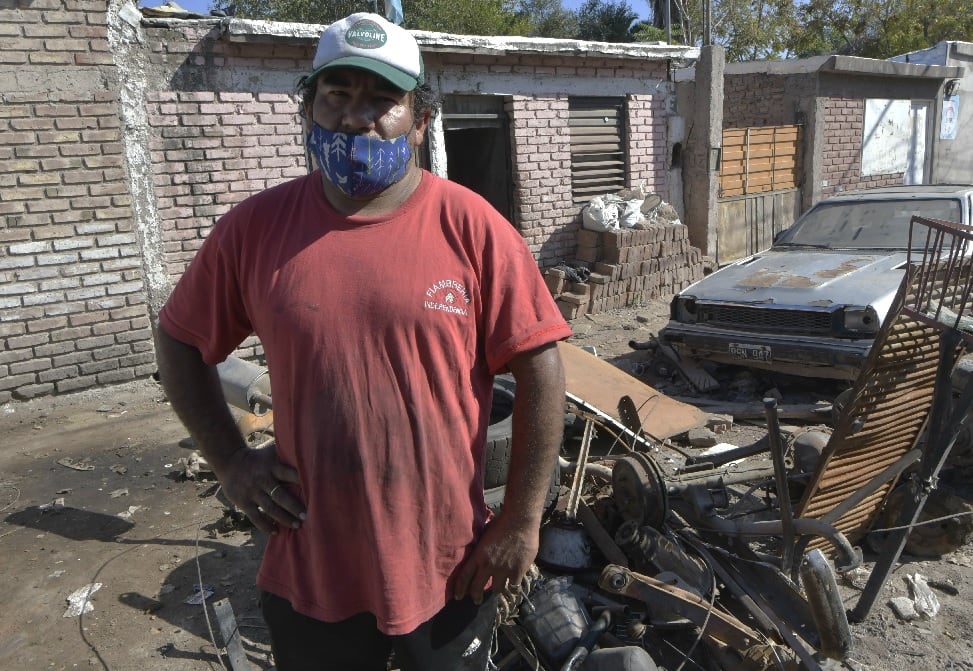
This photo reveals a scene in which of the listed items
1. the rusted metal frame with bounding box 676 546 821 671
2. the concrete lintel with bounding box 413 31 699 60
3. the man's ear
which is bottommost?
the rusted metal frame with bounding box 676 546 821 671

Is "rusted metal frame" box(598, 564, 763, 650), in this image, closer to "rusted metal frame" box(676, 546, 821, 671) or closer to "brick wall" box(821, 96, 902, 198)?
"rusted metal frame" box(676, 546, 821, 671)

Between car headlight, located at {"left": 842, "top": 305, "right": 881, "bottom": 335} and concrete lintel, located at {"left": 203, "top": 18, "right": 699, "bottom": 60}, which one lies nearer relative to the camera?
car headlight, located at {"left": 842, "top": 305, "right": 881, "bottom": 335}

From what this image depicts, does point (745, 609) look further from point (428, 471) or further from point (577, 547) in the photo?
point (428, 471)

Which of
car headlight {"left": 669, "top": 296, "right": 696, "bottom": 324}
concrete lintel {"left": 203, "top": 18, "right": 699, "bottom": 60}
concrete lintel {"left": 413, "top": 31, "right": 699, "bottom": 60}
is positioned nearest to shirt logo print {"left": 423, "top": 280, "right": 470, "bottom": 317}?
car headlight {"left": 669, "top": 296, "right": 696, "bottom": 324}

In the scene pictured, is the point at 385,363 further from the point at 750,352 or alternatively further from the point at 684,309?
the point at 684,309

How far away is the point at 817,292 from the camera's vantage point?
18.9 ft

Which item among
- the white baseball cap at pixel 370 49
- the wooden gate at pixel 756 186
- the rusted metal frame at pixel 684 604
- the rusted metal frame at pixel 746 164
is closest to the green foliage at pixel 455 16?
the wooden gate at pixel 756 186

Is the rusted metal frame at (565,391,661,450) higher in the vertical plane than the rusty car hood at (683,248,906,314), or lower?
lower

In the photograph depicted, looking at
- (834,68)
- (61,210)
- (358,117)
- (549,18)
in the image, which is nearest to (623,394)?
(358,117)

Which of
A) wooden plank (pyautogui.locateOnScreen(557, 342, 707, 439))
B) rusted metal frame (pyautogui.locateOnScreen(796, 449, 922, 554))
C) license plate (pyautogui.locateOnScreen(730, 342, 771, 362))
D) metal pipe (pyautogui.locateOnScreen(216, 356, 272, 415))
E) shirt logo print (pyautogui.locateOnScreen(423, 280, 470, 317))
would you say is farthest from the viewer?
license plate (pyautogui.locateOnScreen(730, 342, 771, 362))

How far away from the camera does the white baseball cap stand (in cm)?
157

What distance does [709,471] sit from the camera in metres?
3.68

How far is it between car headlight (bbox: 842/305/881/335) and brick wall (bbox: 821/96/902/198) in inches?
323

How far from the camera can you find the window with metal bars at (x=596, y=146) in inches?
374
